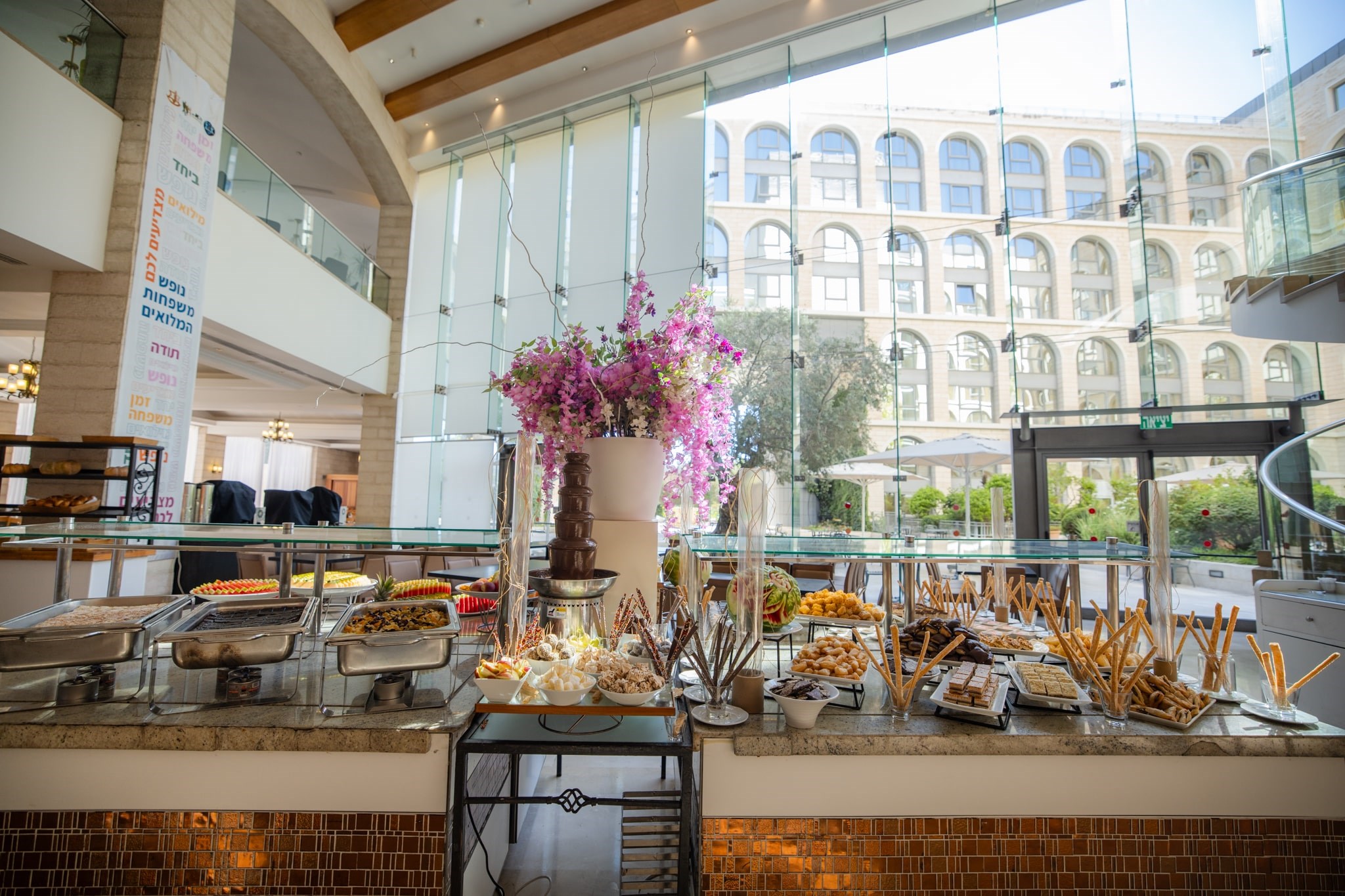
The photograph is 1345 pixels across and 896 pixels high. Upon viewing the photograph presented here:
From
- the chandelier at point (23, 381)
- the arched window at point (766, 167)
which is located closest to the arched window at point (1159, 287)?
the arched window at point (766, 167)

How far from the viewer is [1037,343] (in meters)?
6.24

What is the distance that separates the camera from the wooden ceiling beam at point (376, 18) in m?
6.39

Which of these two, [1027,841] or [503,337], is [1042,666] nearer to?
[1027,841]

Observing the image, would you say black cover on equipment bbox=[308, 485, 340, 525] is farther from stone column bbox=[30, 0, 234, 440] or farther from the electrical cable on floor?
the electrical cable on floor

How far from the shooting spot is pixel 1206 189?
588 centimetres

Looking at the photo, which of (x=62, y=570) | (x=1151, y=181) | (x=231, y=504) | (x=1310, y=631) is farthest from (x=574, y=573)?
(x=1151, y=181)

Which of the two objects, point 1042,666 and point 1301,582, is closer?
point 1042,666

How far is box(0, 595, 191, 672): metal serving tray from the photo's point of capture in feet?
4.88

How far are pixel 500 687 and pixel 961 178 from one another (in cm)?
675

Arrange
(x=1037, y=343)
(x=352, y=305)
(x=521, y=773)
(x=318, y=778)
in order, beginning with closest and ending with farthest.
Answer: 1. (x=318, y=778)
2. (x=521, y=773)
3. (x=1037, y=343)
4. (x=352, y=305)

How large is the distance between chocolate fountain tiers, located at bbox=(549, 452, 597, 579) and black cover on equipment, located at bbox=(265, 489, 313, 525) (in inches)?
225

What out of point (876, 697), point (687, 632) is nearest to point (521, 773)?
point (687, 632)

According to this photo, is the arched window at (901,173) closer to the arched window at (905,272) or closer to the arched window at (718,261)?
the arched window at (905,272)

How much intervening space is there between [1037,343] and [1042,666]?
215 inches
